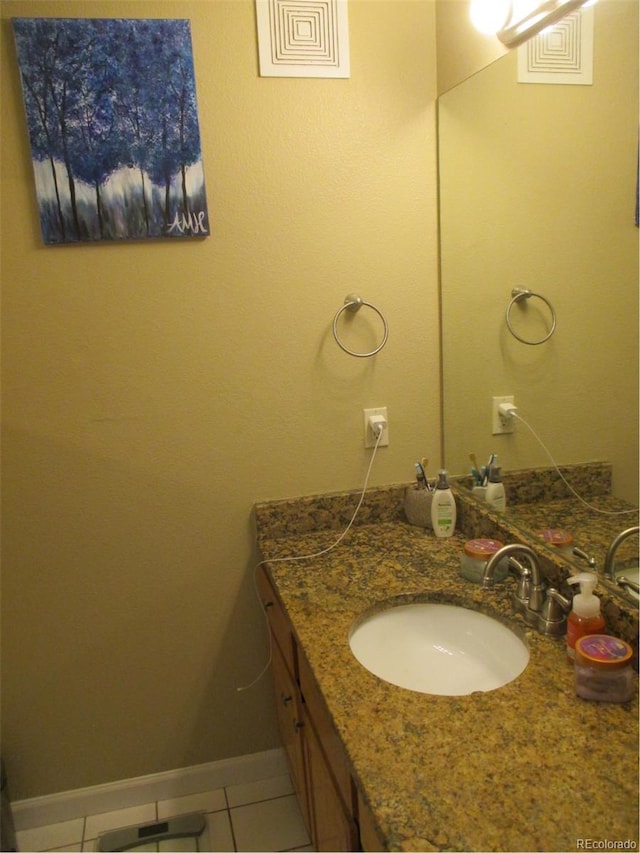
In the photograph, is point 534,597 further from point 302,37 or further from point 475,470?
point 302,37

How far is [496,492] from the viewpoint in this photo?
5.35 ft

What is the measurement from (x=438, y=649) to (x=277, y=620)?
46 cm

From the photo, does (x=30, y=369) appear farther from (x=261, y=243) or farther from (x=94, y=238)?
(x=261, y=243)

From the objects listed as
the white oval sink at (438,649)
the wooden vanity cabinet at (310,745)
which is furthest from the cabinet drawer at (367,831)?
the white oval sink at (438,649)

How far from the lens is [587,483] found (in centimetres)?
129

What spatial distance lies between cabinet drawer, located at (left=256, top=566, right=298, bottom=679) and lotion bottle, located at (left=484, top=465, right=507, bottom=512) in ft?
2.00

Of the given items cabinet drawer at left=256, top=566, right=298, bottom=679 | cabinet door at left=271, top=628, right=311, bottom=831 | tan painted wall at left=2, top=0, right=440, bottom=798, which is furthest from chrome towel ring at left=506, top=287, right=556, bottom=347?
cabinet door at left=271, top=628, right=311, bottom=831

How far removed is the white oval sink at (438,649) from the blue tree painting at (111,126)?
1.10m

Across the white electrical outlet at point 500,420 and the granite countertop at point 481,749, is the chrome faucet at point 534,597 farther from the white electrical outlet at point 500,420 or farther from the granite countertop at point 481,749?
the white electrical outlet at point 500,420

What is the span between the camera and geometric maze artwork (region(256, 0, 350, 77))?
1.57m

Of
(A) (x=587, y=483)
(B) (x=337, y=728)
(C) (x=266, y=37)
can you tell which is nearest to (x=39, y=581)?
(B) (x=337, y=728)

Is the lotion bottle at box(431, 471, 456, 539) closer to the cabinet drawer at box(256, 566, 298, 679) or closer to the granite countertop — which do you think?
the granite countertop

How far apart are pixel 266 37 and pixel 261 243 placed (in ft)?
1.64

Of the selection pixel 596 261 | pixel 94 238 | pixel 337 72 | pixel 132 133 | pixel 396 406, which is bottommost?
pixel 396 406
